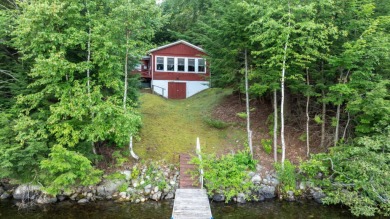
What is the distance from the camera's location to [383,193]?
9.66 meters

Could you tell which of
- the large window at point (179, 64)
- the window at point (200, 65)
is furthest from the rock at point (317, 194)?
the window at point (200, 65)

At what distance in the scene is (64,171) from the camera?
402 inches

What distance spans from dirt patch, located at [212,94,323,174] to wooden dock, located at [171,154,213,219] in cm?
Answer: 361

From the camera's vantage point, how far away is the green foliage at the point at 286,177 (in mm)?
11086

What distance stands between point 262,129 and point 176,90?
13391 mm

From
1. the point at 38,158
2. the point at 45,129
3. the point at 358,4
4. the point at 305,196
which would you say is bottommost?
the point at 305,196

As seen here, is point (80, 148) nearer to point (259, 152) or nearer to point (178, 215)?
point (178, 215)

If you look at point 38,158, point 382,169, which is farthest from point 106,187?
point 382,169

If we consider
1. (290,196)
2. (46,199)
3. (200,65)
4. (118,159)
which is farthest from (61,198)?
(200,65)

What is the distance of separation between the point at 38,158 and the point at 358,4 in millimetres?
14954

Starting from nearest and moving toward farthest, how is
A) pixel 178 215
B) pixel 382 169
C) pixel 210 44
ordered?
pixel 178 215, pixel 382 169, pixel 210 44

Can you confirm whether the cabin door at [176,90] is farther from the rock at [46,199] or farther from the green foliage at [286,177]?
the rock at [46,199]

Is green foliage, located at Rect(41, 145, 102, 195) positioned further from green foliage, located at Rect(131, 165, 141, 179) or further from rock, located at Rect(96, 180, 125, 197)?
green foliage, located at Rect(131, 165, 141, 179)

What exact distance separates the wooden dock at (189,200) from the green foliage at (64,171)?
342 centimetres
